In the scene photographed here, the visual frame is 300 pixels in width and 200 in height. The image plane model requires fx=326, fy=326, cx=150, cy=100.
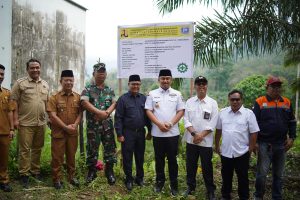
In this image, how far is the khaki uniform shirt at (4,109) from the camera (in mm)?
4477

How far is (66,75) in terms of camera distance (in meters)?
4.66

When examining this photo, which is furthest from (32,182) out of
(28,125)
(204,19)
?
(204,19)

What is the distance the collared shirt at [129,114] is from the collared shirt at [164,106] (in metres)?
0.14

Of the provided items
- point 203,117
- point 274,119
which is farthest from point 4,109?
point 274,119

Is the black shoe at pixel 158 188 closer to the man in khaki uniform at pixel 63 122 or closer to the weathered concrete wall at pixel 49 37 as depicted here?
the man in khaki uniform at pixel 63 122

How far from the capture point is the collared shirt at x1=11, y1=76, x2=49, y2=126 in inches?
183

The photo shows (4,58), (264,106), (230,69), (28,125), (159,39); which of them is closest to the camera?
(264,106)

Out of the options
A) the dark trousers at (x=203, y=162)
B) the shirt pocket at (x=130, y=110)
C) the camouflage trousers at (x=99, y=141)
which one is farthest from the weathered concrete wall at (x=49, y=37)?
the dark trousers at (x=203, y=162)

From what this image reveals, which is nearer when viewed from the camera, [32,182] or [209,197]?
[209,197]

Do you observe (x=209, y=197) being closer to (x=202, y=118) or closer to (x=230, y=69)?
(x=202, y=118)

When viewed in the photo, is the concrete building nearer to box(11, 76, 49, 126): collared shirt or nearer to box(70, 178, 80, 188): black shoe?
box(11, 76, 49, 126): collared shirt

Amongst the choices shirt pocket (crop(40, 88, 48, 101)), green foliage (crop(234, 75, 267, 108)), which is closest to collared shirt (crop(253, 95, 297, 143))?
shirt pocket (crop(40, 88, 48, 101))

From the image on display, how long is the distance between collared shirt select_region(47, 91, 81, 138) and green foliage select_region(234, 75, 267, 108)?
12257mm

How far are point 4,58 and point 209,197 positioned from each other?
16.5ft
